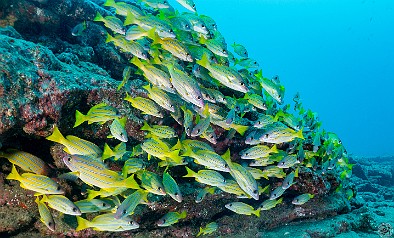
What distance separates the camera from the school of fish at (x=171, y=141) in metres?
4.12

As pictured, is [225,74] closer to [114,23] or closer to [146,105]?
[146,105]

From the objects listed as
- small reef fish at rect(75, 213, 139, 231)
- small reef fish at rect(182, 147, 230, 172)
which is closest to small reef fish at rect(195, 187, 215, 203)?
small reef fish at rect(182, 147, 230, 172)

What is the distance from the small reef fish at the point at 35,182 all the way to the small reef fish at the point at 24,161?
347mm

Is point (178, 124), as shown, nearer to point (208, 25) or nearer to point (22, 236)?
point (208, 25)

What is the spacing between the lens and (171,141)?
5.33m

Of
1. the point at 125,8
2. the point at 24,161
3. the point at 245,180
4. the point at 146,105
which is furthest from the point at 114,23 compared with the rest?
the point at 245,180

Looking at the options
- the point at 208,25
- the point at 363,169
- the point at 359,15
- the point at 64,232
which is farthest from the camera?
the point at 359,15

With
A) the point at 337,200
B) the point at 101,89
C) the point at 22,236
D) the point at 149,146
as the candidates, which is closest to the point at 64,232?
the point at 22,236

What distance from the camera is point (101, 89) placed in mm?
5145

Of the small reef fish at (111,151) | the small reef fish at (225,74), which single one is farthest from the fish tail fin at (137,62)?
the small reef fish at (111,151)

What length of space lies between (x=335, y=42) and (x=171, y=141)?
215 metres

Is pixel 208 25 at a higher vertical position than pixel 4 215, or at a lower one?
higher

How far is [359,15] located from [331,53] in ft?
90.3

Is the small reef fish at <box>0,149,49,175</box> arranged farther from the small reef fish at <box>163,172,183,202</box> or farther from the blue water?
the blue water
